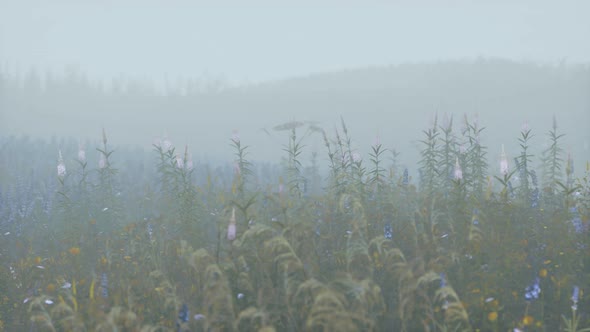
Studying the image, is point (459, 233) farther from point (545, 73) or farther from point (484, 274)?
point (545, 73)

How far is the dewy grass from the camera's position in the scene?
462cm

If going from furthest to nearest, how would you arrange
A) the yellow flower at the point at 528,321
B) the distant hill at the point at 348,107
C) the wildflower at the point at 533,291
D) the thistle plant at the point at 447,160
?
1. the distant hill at the point at 348,107
2. the thistle plant at the point at 447,160
3. the wildflower at the point at 533,291
4. the yellow flower at the point at 528,321

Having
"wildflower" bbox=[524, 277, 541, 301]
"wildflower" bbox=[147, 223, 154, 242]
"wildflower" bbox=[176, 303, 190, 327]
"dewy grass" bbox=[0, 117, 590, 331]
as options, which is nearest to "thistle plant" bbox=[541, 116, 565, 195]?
"dewy grass" bbox=[0, 117, 590, 331]

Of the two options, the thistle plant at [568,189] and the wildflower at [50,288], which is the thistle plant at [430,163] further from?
the wildflower at [50,288]

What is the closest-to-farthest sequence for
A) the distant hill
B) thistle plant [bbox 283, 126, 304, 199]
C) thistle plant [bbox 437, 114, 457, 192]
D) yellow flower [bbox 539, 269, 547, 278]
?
yellow flower [bbox 539, 269, 547, 278] → thistle plant [bbox 283, 126, 304, 199] → thistle plant [bbox 437, 114, 457, 192] → the distant hill

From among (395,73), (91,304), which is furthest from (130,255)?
(395,73)

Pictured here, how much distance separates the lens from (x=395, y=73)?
43.8 m

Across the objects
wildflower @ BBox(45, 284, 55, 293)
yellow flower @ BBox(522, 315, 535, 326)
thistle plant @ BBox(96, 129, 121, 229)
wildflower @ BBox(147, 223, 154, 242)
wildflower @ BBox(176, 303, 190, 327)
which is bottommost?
yellow flower @ BBox(522, 315, 535, 326)

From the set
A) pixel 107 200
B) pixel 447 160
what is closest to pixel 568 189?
pixel 447 160

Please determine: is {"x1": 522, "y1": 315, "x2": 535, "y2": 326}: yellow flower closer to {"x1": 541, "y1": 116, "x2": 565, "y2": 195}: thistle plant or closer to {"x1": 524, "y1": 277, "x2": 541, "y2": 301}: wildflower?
{"x1": 524, "y1": 277, "x2": 541, "y2": 301}: wildflower

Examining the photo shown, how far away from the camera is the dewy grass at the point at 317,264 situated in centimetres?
462

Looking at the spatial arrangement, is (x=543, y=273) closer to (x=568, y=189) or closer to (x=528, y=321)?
(x=528, y=321)

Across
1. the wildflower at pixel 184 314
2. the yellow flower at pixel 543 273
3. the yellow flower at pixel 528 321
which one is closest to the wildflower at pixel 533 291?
the yellow flower at pixel 528 321

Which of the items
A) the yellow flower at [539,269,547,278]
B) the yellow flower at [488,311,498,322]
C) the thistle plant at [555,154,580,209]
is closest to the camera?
the yellow flower at [488,311,498,322]
